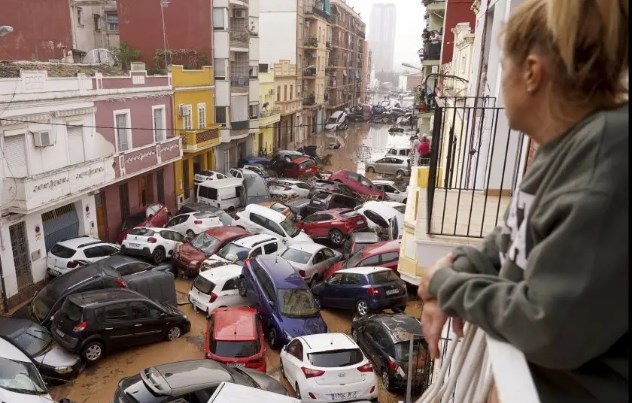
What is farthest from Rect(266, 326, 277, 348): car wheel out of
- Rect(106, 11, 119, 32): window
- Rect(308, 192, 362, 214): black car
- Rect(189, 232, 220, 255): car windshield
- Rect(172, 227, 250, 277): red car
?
Rect(106, 11, 119, 32): window

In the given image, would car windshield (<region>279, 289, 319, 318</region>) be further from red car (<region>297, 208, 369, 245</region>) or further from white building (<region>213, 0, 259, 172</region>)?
white building (<region>213, 0, 259, 172</region>)

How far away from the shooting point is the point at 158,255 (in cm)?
1577

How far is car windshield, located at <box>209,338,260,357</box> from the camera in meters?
9.85

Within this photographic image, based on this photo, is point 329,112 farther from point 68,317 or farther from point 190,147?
point 68,317

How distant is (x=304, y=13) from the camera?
45.3m

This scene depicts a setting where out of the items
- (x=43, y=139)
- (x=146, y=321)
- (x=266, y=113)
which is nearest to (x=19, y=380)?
(x=146, y=321)

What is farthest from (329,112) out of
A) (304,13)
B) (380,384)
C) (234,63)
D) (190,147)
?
(380,384)

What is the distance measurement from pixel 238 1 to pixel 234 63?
3391mm

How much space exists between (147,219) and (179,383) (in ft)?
39.7

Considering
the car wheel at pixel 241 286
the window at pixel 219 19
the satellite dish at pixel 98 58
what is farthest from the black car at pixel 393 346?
the window at pixel 219 19

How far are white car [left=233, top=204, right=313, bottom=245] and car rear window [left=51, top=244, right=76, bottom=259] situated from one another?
5.87 meters

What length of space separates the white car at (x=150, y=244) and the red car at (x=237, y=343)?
590 cm

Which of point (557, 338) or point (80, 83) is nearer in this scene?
point (557, 338)

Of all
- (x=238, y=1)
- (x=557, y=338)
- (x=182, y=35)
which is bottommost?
(x=557, y=338)
